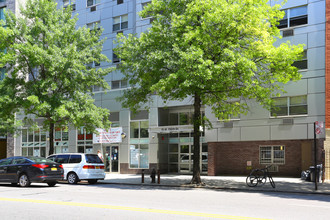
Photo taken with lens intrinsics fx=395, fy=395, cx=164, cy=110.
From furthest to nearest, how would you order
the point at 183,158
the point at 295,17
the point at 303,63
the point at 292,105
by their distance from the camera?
the point at 183,158 → the point at 295,17 → the point at 292,105 → the point at 303,63

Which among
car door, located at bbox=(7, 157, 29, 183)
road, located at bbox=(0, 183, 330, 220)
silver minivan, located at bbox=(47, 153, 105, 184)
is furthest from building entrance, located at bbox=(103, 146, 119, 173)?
road, located at bbox=(0, 183, 330, 220)

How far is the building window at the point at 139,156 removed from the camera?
99.2 feet

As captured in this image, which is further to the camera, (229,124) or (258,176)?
(229,124)

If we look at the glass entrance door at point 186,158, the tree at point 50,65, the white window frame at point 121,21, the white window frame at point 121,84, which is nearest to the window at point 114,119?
the white window frame at point 121,84

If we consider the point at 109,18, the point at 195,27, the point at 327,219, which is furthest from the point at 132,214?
the point at 109,18

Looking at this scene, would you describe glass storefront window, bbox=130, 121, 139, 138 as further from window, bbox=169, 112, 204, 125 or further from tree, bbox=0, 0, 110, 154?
tree, bbox=0, 0, 110, 154

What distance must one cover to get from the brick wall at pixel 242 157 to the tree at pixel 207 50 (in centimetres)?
661

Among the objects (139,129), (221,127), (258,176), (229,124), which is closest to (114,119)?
(139,129)

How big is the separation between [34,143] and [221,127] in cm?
1944

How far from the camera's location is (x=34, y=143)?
122 feet

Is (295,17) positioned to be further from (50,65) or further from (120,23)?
(50,65)

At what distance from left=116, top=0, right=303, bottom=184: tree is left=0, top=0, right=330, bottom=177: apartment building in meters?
4.66

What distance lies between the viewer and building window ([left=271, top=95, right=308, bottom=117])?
23.6 m

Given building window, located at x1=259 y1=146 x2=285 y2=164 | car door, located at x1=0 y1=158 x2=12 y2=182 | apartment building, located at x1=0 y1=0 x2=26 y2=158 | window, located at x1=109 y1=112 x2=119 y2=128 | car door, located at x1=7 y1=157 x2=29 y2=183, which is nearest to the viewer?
car door, located at x1=7 y1=157 x2=29 y2=183
